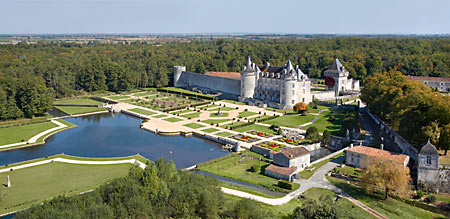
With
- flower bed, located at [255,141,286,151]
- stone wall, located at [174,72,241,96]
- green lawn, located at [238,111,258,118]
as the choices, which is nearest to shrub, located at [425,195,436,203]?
flower bed, located at [255,141,286,151]

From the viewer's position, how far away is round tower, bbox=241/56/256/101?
206 ft

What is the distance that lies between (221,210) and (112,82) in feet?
191

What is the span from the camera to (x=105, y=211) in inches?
721

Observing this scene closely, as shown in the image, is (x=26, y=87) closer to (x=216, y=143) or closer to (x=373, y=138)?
(x=216, y=143)

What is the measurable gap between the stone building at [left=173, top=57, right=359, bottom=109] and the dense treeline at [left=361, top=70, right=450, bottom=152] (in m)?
13.0

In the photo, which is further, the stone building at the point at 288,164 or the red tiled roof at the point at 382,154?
the red tiled roof at the point at 382,154

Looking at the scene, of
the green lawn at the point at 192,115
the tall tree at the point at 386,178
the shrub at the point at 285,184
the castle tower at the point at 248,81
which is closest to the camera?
the tall tree at the point at 386,178

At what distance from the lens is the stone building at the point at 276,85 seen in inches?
2242

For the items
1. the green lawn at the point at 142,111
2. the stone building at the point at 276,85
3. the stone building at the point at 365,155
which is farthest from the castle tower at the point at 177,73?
the stone building at the point at 365,155

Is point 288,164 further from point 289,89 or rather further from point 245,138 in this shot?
point 289,89

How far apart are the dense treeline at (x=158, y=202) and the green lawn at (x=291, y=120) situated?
24.4 meters

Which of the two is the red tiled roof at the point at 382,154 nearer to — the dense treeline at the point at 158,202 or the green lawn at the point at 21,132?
the dense treeline at the point at 158,202

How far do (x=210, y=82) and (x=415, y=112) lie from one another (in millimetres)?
45213

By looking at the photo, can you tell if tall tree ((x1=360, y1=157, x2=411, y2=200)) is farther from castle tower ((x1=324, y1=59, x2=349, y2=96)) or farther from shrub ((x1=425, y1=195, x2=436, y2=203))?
castle tower ((x1=324, y1=59, x2=349, y2=96))
